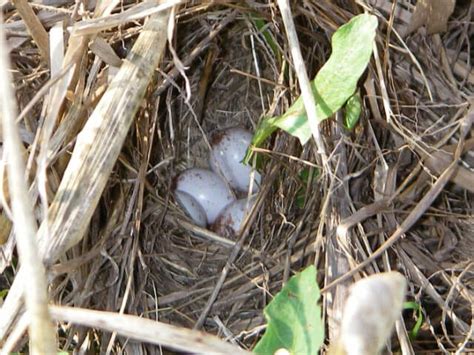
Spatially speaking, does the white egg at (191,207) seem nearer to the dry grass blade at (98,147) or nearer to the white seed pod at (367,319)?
the dry grass blade at (98,147)

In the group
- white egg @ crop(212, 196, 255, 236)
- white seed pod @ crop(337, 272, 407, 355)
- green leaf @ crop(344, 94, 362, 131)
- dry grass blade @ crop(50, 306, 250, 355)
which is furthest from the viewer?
white egg @ crop(212, 196, 255, 236)

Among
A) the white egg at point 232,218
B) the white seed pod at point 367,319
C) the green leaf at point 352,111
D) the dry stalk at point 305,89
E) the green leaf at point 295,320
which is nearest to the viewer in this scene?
the white seed pod at point 367,319

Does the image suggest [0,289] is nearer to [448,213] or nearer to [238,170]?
[238,170]

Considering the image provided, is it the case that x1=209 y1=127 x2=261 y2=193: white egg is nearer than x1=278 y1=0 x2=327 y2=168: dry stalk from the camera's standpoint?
No

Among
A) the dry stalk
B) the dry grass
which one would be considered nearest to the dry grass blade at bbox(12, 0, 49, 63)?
the dry grass

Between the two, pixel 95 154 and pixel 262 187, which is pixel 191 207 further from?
pixel 95 154

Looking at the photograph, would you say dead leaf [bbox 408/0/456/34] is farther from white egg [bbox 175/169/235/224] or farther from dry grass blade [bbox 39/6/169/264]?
white egg [bbox 175/169/235/224]

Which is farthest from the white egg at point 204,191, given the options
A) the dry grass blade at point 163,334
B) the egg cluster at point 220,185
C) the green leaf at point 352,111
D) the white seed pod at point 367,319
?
the white seed pod at point 367,319
